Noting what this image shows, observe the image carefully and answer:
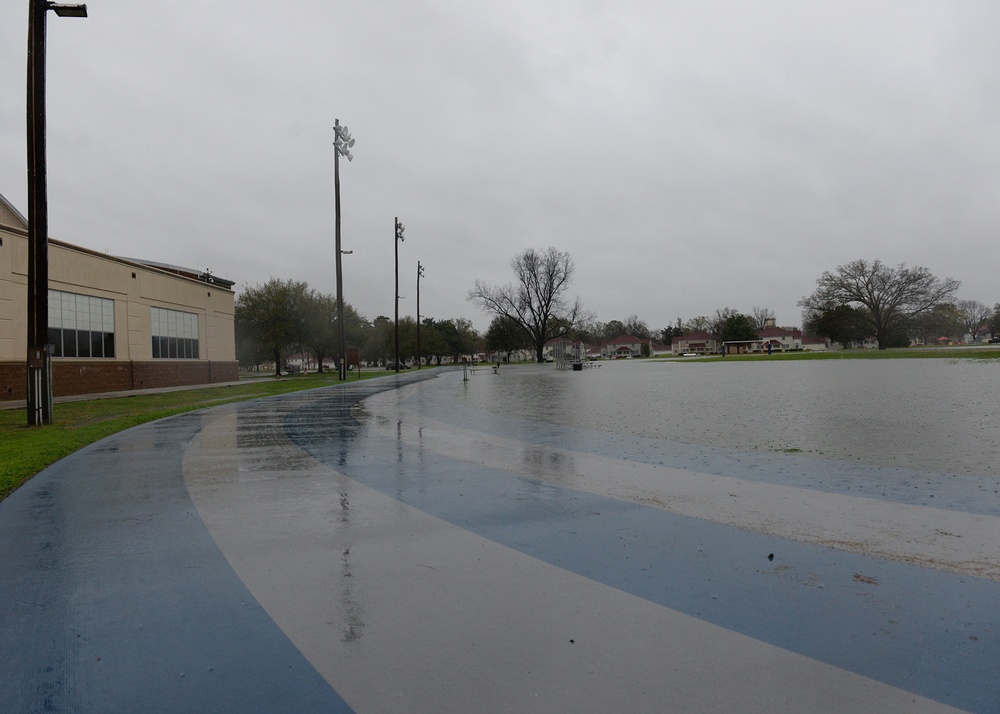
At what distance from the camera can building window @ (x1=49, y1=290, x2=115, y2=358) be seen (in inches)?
1048

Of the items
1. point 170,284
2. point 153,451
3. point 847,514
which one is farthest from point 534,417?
point 170,284

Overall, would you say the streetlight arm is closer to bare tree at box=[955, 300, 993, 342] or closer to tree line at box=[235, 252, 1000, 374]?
tree line at box=[235, 252, 1000, 374]

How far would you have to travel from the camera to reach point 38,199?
13.9 metres

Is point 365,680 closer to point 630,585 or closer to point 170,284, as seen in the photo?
point 630,585

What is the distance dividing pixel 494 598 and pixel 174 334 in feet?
125

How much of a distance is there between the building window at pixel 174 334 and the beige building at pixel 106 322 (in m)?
0.06

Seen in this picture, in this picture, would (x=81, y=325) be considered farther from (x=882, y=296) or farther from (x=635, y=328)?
(x=635, y=328)

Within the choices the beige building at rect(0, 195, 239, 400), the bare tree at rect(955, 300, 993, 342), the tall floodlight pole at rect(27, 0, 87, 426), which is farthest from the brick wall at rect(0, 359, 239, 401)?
the bare tree at rect(955, 300, 993, 342)

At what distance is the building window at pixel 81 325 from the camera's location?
26.6 meters

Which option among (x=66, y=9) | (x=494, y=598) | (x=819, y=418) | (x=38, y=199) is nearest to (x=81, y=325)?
(x=38, y=199)

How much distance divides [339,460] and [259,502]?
231 centimetres

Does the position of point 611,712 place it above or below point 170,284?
below

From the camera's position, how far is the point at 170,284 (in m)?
35.6

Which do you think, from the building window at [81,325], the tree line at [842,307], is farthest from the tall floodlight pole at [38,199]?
the tree line at [842,307]
